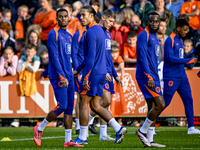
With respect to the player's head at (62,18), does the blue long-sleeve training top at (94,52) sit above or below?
below

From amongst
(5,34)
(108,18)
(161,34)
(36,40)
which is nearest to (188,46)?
(161,34)

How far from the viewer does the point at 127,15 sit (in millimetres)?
13922

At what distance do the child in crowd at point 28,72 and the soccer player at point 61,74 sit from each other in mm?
4542

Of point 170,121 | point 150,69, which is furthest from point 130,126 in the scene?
point 150,69

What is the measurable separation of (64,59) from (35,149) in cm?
170

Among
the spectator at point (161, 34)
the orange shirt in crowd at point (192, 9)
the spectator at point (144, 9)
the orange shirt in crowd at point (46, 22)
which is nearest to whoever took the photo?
the spectator at point (161, 34)

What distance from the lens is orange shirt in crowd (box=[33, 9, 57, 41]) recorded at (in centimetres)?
1403

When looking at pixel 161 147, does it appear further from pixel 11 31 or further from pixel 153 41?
pixel 11 31

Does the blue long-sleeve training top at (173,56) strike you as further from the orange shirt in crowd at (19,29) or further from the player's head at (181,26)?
the orange shirt in crowd at (19,29)

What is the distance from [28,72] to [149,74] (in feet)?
18.3

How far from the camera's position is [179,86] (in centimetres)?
972

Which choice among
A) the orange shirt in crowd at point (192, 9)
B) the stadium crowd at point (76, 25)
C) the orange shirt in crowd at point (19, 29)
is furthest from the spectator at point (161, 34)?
the orange shirt in crowd at point (19, 29)

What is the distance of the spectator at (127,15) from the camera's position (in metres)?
13.8

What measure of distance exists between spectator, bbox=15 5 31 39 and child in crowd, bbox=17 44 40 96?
2555 millimetres
